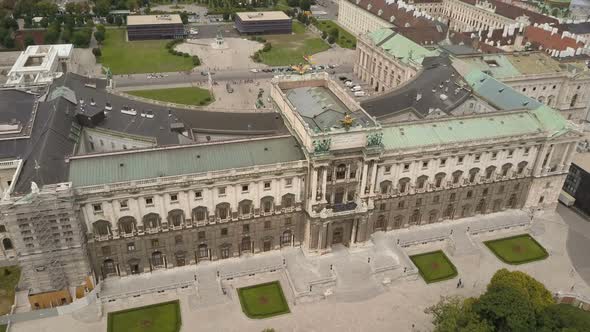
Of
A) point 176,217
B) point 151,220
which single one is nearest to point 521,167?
point 176,217

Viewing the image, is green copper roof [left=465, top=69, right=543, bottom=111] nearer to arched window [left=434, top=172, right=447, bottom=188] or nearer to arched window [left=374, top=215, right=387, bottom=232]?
arched window [left=434, top=172, right=447, bottom=188]

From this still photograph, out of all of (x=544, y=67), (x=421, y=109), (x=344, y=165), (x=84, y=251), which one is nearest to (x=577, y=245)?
(x=421, y=109)

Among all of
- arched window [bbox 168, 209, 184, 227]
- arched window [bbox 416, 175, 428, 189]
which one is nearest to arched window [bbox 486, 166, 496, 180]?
arched window [bbox 416, 175, 428, 189]

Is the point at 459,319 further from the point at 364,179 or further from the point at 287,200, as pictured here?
the point at 287,200

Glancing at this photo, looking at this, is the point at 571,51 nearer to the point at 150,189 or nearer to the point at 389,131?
the point at 389,131

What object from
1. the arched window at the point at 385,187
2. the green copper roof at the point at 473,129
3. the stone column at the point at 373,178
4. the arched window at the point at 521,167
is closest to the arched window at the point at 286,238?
the stone column at the point at 373,178

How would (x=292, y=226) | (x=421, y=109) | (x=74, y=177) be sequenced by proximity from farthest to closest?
(x=421, y=109), (x=292, y=226), (x=74, y=177)
